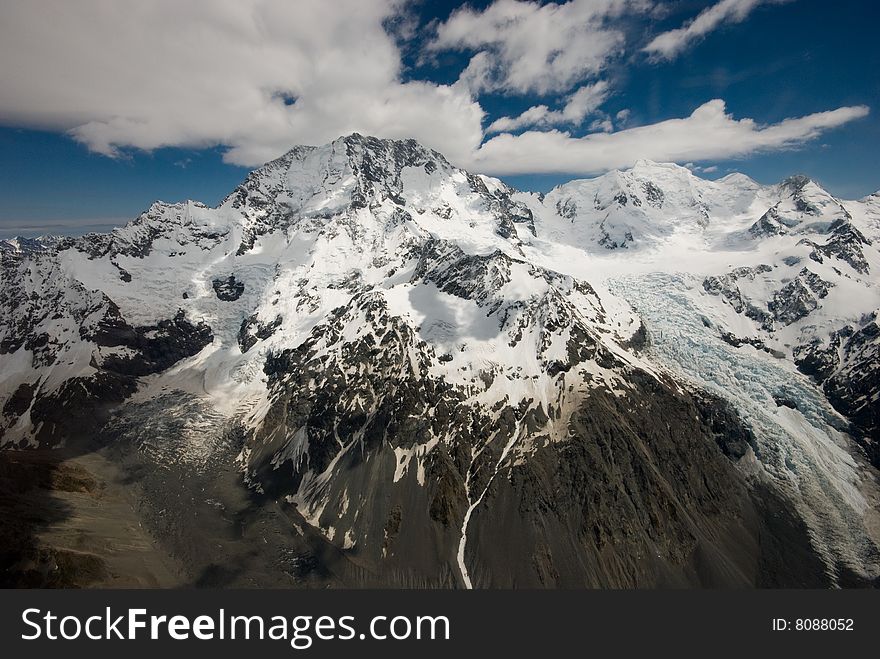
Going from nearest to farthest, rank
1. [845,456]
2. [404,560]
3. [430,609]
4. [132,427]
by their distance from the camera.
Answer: [430,609], [404,560], [845,456], [132,427]

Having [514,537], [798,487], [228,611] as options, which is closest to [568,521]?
[514,537]

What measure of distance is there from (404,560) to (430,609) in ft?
269

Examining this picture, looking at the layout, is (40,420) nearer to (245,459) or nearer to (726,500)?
(245,459)

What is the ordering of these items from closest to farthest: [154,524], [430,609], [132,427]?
[430,609]
[154,524]
[132,427]

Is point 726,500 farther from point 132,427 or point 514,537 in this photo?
point 132,427

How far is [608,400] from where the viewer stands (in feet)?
468

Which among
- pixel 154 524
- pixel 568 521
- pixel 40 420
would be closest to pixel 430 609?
pixel 568 521

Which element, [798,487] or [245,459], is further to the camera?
[245,459]

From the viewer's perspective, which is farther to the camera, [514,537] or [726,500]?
[726,500]

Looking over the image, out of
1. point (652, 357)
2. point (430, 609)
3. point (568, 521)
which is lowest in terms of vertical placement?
point (430, 609)

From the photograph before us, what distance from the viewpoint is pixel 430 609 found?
3988 cm

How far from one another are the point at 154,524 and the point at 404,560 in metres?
79.0

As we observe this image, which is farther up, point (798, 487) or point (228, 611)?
point (798, 487)

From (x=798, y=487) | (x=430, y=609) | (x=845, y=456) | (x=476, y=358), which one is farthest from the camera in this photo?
(x=476, y=358)
